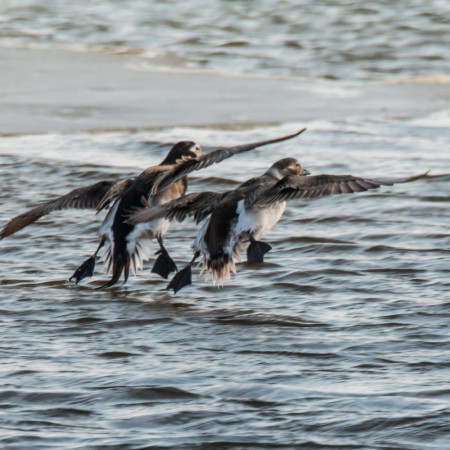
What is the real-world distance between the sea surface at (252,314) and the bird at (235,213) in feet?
0.64

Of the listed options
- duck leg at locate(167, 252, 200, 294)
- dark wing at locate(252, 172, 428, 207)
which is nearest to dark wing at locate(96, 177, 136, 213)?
duck leg at locate(167, 252, 200, 294)

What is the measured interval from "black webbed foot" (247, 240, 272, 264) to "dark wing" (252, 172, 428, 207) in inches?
9.4

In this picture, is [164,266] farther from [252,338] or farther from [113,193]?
[252,338]

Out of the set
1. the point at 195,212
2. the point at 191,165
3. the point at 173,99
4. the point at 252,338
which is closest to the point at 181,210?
the point at 195,212

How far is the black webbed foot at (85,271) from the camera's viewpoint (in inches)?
238

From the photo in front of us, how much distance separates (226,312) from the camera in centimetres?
557

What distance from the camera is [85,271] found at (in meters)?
6.07

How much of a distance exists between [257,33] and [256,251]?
9.67 meters

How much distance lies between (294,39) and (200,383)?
34.8ft

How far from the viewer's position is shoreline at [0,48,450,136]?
34.3 ft

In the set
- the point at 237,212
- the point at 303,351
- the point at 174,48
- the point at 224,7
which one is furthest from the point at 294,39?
the point at 303,351

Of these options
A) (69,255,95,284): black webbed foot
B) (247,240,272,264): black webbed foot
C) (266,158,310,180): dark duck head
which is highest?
(266,158,310,180): dark duck head

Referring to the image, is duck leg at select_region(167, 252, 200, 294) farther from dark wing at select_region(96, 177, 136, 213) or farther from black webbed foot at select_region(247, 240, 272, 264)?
dark wing at select_region(96, 177, 136, 213)

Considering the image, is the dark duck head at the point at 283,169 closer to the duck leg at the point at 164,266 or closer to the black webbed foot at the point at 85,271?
the duck leg at the point at 164,266
